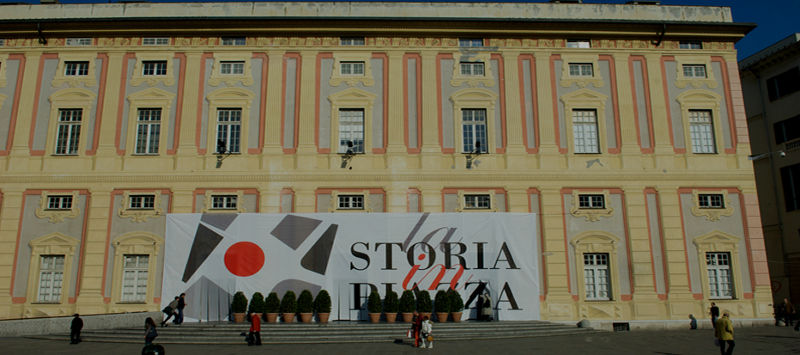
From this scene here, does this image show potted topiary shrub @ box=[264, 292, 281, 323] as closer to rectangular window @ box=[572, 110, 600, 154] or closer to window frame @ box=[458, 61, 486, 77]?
window frame @ box=[458, 61, 486, 77]

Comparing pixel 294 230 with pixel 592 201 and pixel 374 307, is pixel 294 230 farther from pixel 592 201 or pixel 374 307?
pixel 592 201

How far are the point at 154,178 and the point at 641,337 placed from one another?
749 inches

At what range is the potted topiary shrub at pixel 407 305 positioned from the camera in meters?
21.5

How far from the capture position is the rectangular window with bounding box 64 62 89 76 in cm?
2534

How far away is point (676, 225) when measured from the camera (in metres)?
24.0

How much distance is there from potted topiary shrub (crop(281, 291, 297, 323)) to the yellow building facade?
3.65 m

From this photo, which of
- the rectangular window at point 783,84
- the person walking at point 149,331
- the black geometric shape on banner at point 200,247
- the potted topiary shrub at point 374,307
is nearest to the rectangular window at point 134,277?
the black geometric shape on banner at point 200,247

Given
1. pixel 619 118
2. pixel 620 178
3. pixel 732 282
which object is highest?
pixel 619 118

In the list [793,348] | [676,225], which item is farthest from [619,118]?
[793,348]

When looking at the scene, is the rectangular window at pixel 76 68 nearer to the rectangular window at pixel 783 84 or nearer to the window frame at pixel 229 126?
the window frame at pixel 229 126

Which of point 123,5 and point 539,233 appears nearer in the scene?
point 539,233

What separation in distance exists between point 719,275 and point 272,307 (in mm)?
17401

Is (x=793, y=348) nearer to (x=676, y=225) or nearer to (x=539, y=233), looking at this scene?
(x=676, y=225)

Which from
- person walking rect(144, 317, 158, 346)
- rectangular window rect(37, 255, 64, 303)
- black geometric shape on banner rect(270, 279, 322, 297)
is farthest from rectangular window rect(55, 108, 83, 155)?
person walking rect(144, 317, 158, 346)
